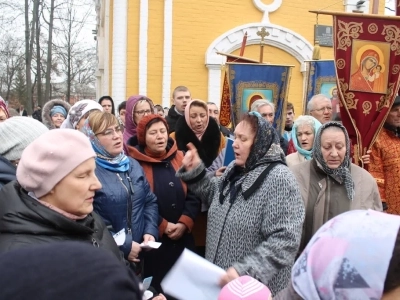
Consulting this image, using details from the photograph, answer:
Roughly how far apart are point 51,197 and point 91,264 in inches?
44.5

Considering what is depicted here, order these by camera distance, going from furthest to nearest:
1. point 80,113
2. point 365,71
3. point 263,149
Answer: point 365,71, point 80,113, point 263,149

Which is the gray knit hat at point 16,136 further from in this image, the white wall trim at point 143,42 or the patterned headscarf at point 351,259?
the white wall trim at point 143,42

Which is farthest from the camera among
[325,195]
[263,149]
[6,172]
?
[325,195]

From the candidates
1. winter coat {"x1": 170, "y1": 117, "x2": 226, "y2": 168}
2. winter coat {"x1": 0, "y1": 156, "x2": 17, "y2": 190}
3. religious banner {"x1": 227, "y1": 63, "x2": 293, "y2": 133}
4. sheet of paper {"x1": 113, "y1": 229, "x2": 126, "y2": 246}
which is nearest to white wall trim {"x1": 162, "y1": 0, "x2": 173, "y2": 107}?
religious banner {"x1": 227, "y1": 63, "x2": 293, "y2": 133}

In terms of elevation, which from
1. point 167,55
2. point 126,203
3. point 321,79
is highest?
point 167,55

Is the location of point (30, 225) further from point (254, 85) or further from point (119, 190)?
point (254, 85)

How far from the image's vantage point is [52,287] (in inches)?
30.1

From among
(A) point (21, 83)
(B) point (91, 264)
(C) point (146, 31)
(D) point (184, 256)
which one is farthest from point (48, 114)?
(A) point (21, 83)

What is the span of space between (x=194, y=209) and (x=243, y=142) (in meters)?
0.95

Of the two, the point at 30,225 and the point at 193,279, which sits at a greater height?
the point at 30,225

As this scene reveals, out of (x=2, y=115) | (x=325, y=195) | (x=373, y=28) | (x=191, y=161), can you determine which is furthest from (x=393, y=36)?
(x=2, y=115)

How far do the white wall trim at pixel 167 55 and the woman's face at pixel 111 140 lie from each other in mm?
8358

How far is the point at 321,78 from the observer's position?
6.44m

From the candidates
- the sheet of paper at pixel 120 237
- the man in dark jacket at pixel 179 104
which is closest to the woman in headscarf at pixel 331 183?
the sheet of paper at pixel 120 237
